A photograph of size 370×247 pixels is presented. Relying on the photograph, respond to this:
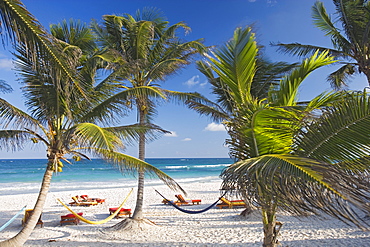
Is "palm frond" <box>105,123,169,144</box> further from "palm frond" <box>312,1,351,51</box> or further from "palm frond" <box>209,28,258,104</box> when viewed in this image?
"palm frond" <box>312,1,351,51</box>

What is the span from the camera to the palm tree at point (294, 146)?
1.81 m

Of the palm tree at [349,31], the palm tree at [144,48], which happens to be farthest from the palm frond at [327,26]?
the palm tree at [144,48]

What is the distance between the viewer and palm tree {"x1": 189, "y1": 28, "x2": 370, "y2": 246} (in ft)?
5.94

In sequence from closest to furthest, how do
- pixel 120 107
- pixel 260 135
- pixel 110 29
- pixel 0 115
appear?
pixel 260 135, pixel 0 115, pixel 120 107, pixel 110 29

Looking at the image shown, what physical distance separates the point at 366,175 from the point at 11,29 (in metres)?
3.88

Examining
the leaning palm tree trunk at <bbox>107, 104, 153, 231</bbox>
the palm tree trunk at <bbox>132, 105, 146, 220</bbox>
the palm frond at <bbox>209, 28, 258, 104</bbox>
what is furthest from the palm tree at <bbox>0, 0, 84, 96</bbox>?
the palm tree trunk at <bbox>132, 105, 146, 220</bbox>

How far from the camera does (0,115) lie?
462cm

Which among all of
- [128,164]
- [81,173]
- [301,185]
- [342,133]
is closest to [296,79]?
[342,133]

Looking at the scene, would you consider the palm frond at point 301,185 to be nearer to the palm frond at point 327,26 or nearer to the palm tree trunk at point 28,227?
the palm tree trunk at point 28,227

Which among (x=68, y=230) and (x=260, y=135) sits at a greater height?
(x=260, y=135)

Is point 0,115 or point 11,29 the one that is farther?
point 0,115

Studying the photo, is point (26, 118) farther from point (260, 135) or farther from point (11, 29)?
point (260, 135)

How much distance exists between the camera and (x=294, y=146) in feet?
10.1

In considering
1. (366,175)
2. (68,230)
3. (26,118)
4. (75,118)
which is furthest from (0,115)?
(366,175)
